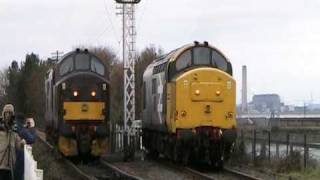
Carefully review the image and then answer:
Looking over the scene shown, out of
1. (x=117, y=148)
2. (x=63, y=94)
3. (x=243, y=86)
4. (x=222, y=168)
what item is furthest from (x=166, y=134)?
(x=243, y=86)

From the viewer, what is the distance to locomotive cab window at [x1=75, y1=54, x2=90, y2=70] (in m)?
25.3

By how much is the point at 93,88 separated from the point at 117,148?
681cm

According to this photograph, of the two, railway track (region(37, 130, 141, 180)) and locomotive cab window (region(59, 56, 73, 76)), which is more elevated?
locomotive cab window (region(59, 56, 73, 76))

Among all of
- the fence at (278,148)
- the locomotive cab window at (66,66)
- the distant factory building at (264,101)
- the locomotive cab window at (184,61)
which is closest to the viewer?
the fence at (278,148)

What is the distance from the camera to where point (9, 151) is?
10422mm

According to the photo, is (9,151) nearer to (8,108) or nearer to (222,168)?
(8,108)

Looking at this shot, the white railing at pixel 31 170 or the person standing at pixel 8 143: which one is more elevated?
the person standing at pixel 8 143

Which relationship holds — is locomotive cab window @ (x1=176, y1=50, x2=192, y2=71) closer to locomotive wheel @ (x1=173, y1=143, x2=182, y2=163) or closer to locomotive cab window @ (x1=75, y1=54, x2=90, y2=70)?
locomotive wheel @ (x1=173, y1=143, x2=182, y2=163)

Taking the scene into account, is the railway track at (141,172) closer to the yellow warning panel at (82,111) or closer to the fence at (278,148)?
the fence at (278,148)

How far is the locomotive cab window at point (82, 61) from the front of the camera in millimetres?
25320

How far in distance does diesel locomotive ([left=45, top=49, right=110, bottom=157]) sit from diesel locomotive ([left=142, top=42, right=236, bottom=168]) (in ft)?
9.10

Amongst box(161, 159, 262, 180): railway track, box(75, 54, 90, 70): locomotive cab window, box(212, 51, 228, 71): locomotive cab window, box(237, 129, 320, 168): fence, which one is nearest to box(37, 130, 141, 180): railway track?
box(161, 159, 262, 180): railway track

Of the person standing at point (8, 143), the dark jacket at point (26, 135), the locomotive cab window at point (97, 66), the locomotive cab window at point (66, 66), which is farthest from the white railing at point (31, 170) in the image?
the locomotive cab window at point (97, 66)

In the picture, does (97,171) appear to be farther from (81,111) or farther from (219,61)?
(219,61)
